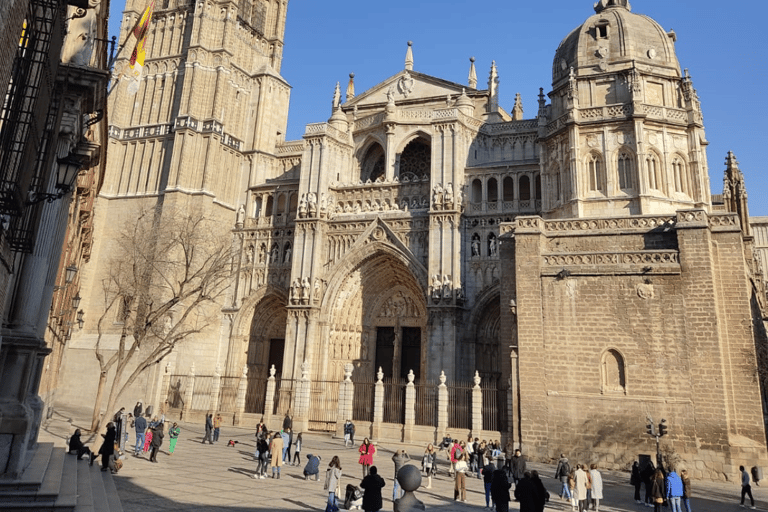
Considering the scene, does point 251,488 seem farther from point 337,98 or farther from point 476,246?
point 337,98

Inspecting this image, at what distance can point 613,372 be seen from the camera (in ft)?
55.5

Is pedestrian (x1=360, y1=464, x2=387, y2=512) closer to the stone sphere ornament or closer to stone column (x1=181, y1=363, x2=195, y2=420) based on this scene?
the stone sphere ornament

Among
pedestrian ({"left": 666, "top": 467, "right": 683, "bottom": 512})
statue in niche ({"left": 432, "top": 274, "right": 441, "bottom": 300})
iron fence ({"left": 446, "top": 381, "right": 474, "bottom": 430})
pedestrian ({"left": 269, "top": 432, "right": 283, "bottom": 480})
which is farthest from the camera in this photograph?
statue in niche ({"left": 432, "top": 274, "right": 441, "bottom": 300})

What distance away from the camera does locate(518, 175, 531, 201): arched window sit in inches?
1047

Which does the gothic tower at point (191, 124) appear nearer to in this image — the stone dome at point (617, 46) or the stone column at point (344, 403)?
the stone column at point (344, 403)

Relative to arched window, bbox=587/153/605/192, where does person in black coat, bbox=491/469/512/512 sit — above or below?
below

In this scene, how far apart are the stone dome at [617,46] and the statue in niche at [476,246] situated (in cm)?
744

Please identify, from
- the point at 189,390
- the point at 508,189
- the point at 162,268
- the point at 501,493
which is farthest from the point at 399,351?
the point at 501,493

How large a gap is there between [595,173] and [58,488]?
20771 mm

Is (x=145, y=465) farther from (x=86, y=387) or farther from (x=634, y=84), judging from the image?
(x=634, y=84)

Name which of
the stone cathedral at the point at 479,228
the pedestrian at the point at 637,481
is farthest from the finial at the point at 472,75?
the pedestrian at the point at 637,481

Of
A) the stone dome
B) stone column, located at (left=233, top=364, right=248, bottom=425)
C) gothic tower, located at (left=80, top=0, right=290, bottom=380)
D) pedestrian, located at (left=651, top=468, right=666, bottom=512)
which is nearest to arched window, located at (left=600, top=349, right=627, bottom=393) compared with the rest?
pedestrian, located at (left=651, top=468, right=666, bottom=512)

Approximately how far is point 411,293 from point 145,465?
16776 millimetres

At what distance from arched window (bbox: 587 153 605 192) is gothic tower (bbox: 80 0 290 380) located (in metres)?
18.2
